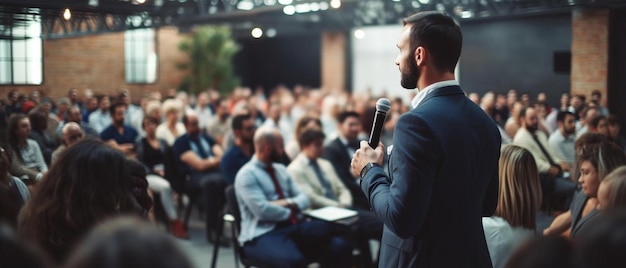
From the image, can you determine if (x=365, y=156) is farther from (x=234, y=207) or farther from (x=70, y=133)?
(x=70, y=133)

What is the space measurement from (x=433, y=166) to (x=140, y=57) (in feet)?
39.1

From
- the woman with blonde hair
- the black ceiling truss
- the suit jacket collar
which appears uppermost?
the black ceiling truss

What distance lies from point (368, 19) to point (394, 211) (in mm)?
15315

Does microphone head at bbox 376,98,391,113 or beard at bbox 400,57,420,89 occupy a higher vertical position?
beard at bbox 400,57,420,89

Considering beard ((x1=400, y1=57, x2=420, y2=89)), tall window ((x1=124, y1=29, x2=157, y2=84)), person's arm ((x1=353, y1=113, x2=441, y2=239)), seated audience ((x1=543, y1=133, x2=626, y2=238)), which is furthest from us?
tall window ((x1=124, y1=29, x2=157, y2=84))

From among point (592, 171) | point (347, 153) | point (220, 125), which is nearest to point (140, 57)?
point (220, 125)

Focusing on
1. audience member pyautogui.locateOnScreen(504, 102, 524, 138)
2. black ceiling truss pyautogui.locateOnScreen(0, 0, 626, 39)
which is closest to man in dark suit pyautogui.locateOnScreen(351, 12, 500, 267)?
black ceiling truss pyautogui.locateOnScreen(0, 0, 626, 39)

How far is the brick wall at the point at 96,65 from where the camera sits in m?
5.00

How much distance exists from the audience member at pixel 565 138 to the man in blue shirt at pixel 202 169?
3.26 meters

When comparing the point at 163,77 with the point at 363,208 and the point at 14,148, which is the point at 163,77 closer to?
the point at 363,208

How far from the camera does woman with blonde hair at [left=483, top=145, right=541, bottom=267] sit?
3553 mm

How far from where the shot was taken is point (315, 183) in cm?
621

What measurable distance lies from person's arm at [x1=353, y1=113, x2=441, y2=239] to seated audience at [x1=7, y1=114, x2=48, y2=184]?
102 inches

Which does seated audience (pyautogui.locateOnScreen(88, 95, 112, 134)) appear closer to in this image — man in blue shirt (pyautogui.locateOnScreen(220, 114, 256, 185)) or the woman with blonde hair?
man in blue shirt (pyautogui.locateOnScreen(220, 114, 256, 185))
